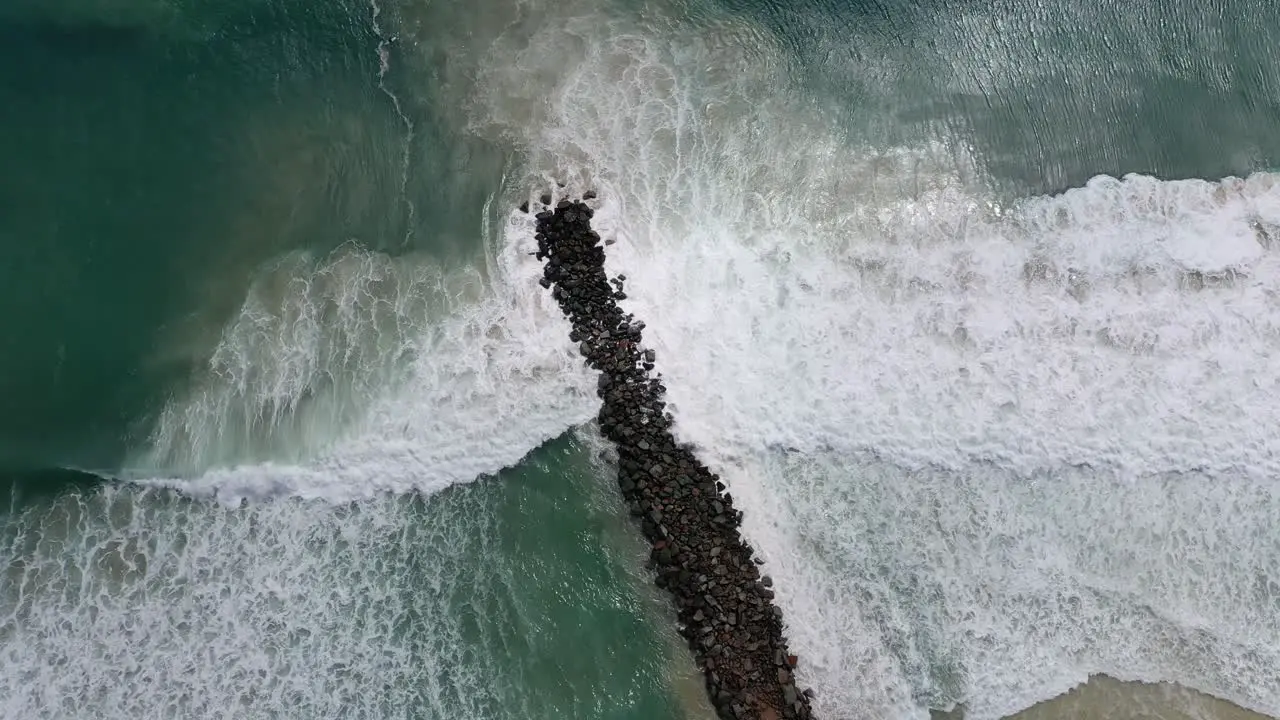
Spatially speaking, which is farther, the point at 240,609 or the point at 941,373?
the point at 941,373

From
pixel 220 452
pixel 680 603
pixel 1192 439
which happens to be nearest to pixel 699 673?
pixel 680 603

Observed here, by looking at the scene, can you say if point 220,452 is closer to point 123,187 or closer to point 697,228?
point 123,187

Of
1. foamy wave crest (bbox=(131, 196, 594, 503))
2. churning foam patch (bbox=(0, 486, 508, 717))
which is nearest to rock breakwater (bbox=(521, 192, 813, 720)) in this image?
foamy wave crest (bbox=(131, 196, 594, 503))

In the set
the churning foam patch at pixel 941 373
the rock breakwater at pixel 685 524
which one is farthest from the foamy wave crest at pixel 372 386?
the churning foam patch at pixel 941 373

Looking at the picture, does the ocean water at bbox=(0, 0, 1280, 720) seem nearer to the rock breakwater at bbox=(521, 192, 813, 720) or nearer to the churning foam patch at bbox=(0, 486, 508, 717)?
the churning foam patch at bbox=(0, 486, 508, 717)

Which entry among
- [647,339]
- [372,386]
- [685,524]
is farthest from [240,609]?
[647,339]

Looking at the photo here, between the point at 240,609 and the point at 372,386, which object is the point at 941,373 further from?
the point at 240,609

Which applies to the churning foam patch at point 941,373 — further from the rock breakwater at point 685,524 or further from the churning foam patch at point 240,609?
the churning foam patch at point 240,609
